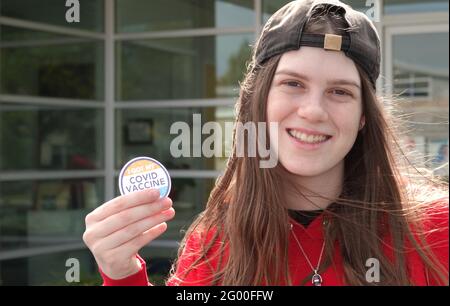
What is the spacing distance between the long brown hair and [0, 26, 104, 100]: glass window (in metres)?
4.90

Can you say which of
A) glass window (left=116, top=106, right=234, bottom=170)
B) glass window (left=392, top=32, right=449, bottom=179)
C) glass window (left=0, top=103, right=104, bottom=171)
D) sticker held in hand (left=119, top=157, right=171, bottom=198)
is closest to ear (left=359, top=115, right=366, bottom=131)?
sticker held in hand (left=119, top=157, right=171, bottom=198)

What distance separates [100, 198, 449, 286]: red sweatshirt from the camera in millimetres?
1496

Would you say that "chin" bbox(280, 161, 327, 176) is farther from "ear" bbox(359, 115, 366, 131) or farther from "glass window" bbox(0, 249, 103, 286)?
"glass window" bbox(0, 249, 103, 286)

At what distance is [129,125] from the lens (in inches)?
276

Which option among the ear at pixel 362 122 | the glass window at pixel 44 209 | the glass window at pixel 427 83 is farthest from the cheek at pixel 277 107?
the glass window at pixel 44 209

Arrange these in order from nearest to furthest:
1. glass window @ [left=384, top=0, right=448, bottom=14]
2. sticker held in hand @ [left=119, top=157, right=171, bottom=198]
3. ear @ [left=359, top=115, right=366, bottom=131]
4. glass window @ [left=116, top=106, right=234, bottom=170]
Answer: ear @ [left=359, top=115, right=366, bottom=131] < sticker held in hand @ [left=119, top=157, right=171, bottom=198] < glass window @ [left=384, top=0, right=448, bottom=14] < glass window @ [left=116, top=106, right=234, bottom=170]

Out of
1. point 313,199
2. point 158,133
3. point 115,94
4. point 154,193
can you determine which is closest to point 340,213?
point 313,199

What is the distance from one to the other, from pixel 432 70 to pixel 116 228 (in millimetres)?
5227

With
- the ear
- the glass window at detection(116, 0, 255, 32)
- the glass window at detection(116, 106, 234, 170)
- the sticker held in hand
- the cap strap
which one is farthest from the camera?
the glass window at detection(116, 106, 234, 170)

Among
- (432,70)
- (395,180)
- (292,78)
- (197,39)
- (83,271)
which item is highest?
(197,39)

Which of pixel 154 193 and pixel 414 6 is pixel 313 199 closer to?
pixel 154 193

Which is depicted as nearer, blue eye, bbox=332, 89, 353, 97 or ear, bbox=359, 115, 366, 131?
blue eye, bbox=332, 89, 353, 97

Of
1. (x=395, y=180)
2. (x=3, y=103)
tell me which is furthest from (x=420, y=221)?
(x=3, y=103)
